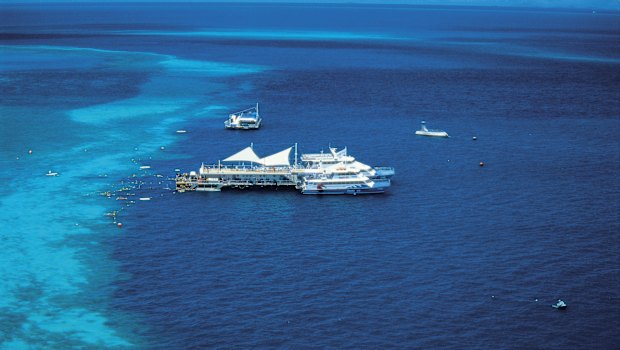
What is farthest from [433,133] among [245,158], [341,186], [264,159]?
[245,158]

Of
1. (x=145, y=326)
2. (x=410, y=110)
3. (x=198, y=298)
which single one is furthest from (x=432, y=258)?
(x=410, y=110)

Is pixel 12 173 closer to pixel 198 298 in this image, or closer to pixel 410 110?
pixel 198 298

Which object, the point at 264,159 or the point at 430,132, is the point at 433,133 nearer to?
the point at 430,132

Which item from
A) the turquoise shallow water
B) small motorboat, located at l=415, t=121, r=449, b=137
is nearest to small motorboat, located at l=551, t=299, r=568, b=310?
the turquoise shallow water

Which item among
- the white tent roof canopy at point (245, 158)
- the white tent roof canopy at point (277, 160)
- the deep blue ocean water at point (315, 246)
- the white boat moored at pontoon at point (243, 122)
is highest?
the white boat moored at pontoon at point (243, 122)

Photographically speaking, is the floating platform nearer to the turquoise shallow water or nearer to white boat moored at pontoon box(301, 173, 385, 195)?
white boat moored at pontoon box(301, 173, 385, 195)

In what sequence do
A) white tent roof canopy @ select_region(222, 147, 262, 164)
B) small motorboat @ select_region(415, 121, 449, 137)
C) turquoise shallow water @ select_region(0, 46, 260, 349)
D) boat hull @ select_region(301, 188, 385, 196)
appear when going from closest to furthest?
turquoise shallow water @ select_region(0, 46, 260, 349), boat hull @ select_region(301, 188, 385, 196), white tent roof canopy @ select_region(222, 147, 262, 164), small motorboat @ select_region(415, 121, 449, 137)

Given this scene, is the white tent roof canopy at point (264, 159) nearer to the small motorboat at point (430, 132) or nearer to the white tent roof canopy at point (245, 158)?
the white tent roof canopy at point (245, 158)

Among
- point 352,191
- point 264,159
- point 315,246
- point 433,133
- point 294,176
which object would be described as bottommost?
point 315,246

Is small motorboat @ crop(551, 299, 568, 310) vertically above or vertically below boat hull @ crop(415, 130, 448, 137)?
below

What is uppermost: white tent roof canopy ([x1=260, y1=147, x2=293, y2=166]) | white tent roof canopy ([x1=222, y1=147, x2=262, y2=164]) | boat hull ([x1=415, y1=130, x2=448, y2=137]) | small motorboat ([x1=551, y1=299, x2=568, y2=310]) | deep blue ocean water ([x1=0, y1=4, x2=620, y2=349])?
boat hull ([x1=415, y1=130, x2=448, y2=137])

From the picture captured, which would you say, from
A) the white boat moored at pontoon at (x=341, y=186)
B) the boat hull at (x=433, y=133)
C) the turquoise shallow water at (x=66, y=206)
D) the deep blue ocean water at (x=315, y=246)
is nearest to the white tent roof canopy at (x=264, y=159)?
the deep blue ocean water at (x=315, y=246)
